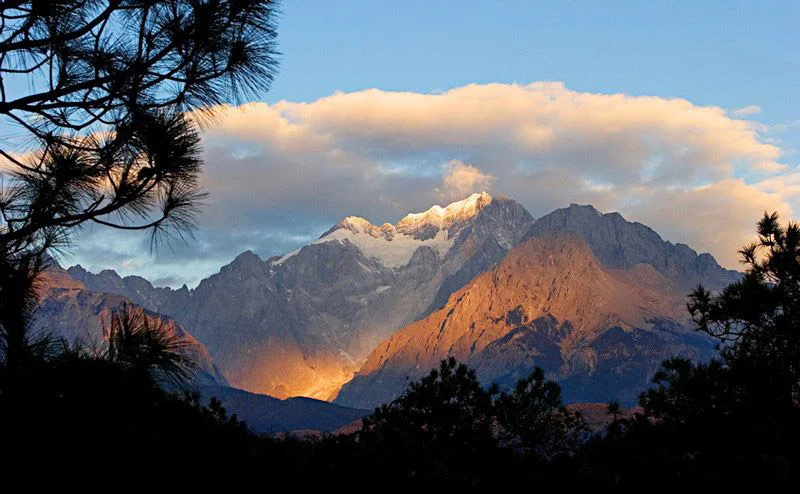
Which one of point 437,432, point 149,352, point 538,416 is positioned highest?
point 149,352

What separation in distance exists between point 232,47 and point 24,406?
594 cm

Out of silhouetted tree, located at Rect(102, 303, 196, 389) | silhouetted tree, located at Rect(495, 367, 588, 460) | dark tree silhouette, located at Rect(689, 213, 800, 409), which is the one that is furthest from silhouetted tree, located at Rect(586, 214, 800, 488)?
silhouetted tree, located at Rect(495, 367, 588, 460)

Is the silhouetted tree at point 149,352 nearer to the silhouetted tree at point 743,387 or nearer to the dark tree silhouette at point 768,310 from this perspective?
the silhouetted tree at point 743,387

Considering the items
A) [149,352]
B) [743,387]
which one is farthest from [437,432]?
[149,352]

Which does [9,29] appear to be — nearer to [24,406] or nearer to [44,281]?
[44,281]

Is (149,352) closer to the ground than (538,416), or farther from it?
farther from it

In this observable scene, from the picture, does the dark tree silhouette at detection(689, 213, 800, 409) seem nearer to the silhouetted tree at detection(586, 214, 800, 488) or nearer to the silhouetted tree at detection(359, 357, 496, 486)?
the silhouetted tree at detection(586, 214, 800, 488)

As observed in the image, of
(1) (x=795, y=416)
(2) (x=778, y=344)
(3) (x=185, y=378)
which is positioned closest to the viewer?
(3) (x=185, y=378)

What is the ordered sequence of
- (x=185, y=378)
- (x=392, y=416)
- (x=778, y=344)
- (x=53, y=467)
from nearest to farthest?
(x=53, y=467), (x=185, y=378), (x=778, y=344), (x=392, y=416)

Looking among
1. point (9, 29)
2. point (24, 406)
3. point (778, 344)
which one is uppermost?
point (9, 29)

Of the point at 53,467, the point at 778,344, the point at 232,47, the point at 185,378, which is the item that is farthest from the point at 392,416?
the point at 53,467

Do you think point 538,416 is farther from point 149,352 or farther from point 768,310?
point 149,352

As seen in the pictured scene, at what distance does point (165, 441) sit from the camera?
10352mm

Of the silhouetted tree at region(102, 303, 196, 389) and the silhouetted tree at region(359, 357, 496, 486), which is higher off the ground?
the silhouetted tree at region(102, 303, 196, 389)
